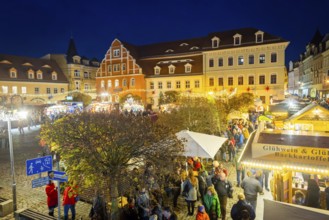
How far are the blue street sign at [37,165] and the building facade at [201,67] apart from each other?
3018 cm

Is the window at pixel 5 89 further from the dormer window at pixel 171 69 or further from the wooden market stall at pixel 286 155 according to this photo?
the wooden market stall at pixel 286 155

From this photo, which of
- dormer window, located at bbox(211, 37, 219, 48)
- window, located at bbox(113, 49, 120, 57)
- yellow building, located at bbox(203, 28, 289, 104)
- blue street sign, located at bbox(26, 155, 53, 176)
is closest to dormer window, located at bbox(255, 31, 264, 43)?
yellow building, located at bbox(203, 28, 289, 104)

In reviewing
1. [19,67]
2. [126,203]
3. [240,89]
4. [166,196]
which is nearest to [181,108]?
[166,196]

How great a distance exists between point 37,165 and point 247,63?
38.3 m

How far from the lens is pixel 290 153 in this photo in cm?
671

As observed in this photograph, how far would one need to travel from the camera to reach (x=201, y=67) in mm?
44062

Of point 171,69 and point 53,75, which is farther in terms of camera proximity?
→ point 53,75

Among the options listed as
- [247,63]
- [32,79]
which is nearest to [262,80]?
[247,63]

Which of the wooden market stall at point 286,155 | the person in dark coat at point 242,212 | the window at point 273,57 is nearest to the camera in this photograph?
the wooden market stall at point 286,155

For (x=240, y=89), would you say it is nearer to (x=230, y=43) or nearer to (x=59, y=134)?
(x=230, y=43)

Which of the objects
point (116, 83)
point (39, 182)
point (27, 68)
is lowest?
point (39, 182)

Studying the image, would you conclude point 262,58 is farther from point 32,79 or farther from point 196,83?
point 32,79

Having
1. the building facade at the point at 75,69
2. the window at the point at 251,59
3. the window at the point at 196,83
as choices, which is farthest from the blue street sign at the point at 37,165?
the building facade at the point at 75,69

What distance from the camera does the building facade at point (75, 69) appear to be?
176 ft
